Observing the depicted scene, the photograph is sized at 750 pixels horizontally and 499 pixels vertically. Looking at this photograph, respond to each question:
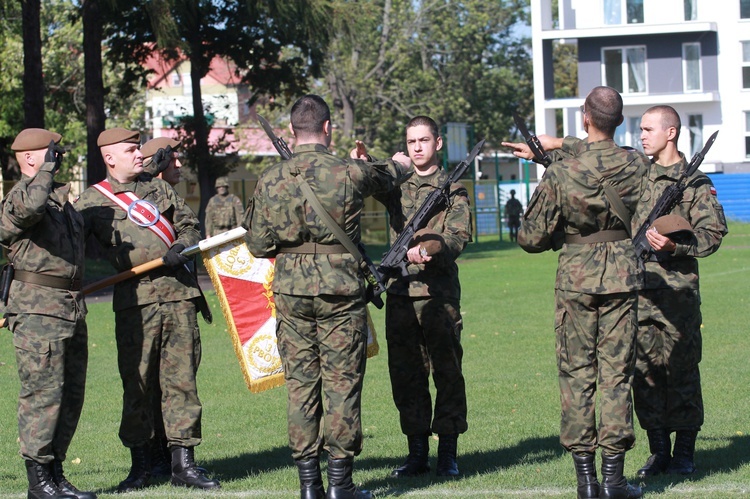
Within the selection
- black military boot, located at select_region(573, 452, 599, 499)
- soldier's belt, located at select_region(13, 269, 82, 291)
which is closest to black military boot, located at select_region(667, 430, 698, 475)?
black military boot, located at select_region(573, 452, 599, 499)

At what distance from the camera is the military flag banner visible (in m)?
7.64

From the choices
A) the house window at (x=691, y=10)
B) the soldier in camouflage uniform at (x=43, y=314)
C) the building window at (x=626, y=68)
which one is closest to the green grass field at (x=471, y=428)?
the soldier in camouflage uniform at (x=43, y=314)

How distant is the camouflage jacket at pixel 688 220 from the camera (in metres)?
6.89

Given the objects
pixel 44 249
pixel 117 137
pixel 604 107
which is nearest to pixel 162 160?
pixel 117 137

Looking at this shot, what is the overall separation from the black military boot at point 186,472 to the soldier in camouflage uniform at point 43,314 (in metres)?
0.69

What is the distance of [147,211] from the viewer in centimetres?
737

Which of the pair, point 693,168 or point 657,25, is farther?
point 657,25

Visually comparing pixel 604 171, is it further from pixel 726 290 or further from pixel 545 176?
pixel 726 290

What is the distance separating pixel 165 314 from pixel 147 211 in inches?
27.8

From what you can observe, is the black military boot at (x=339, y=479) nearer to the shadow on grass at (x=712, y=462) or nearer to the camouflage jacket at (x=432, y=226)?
the camouflage jacket at (x=432, y=226)

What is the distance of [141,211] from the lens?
7355mm

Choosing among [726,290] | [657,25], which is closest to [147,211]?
[726,290]

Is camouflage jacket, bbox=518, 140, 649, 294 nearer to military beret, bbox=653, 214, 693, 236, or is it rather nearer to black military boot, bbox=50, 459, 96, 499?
military beret, bbox=653, 214, 693, 236

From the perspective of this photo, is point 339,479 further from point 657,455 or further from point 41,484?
point 657,455
